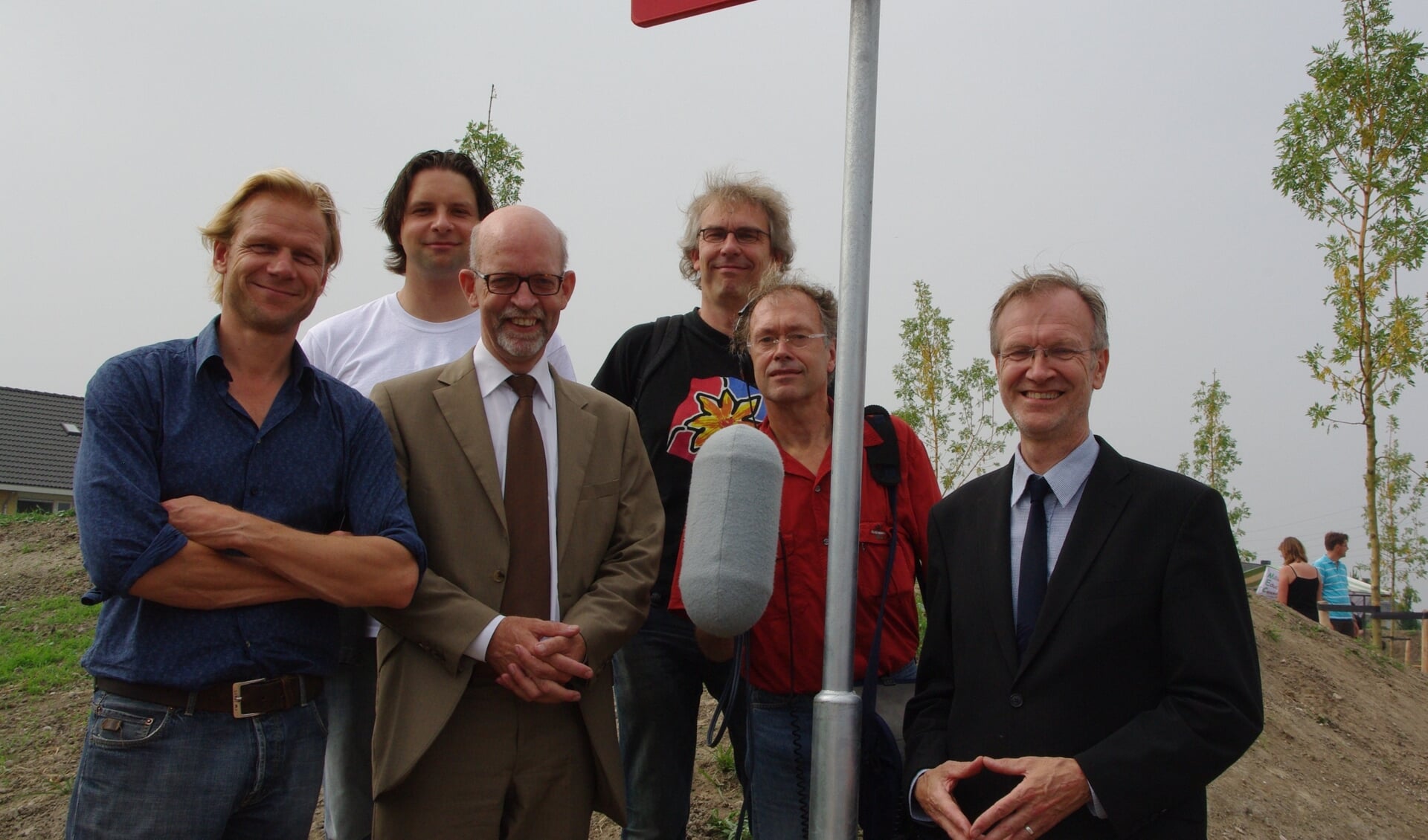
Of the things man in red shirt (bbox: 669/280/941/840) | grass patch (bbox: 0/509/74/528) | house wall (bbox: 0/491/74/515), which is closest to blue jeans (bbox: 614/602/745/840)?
man in red shirt (bbox: 669/280/941/840)

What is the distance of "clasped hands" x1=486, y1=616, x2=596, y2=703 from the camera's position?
2.62 meters

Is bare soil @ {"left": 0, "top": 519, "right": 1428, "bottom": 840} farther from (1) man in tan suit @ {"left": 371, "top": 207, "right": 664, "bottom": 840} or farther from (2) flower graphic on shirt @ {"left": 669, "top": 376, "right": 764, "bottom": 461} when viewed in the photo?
(1) man in tan suit @ {"left": 371, "top": 207, "right": 664, "bottom": 840}

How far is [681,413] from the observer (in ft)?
12.5

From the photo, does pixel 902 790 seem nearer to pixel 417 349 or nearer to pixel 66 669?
pixel 417 349

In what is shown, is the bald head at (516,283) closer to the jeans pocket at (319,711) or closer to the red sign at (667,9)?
the red sign at (667,9)

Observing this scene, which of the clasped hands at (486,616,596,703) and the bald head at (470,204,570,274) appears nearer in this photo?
the clasped hands at (486,616,596,703)

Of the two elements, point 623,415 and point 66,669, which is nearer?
point 623,415

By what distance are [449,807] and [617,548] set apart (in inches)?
34.2

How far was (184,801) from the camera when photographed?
7.84ft

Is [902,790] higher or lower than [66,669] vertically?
higher

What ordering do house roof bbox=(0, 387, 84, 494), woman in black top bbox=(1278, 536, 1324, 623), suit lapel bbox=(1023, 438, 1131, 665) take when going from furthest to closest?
1. house roof bbox=(0, 387, 84, 494)
2. woman in black top bbox=(1278, 536, 1324, 623)
3. suit lapel bbox=(1023, 438, 1131, 665)

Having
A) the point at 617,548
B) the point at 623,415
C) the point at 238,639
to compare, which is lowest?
the point at 238,639

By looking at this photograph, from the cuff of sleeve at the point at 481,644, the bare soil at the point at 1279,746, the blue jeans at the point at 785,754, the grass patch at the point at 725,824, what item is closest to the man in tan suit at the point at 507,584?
the cuff of sleeve at the point at 481,644

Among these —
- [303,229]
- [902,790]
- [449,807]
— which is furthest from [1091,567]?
[303,229]
